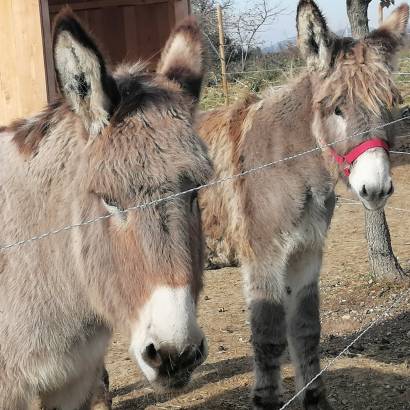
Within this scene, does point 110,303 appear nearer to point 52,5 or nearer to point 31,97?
point 31,97

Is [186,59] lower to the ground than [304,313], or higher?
higher

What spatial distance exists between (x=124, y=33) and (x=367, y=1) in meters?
2.73

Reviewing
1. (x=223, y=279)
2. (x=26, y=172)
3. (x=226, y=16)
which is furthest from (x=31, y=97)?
(x=226, y=16)

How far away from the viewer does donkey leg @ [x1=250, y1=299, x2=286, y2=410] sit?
4586mm

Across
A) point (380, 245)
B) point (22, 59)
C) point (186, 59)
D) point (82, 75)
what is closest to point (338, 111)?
point (186, 59)

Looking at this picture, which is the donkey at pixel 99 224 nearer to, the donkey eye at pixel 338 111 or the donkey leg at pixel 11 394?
the donkey leg at pixel 11 394

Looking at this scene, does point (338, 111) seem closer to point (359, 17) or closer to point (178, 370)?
point (178, 370)

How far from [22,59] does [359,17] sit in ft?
12.0

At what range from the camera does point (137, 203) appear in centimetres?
233

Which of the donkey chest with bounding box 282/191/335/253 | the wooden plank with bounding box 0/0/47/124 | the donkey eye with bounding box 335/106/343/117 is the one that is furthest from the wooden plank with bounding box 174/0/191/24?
the donkey chest with bounding box 282/191/335/253

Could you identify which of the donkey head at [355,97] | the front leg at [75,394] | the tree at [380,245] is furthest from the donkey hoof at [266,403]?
the tree at [380,245]

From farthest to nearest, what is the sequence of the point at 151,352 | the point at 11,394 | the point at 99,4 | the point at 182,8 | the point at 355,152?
the point at 99,4, the point at 182,8, the point at 355,152, the point at 11,394, the point at 151,352

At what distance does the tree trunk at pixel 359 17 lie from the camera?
6875mm

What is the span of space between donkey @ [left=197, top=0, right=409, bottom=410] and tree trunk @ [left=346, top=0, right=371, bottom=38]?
6.65 ft
